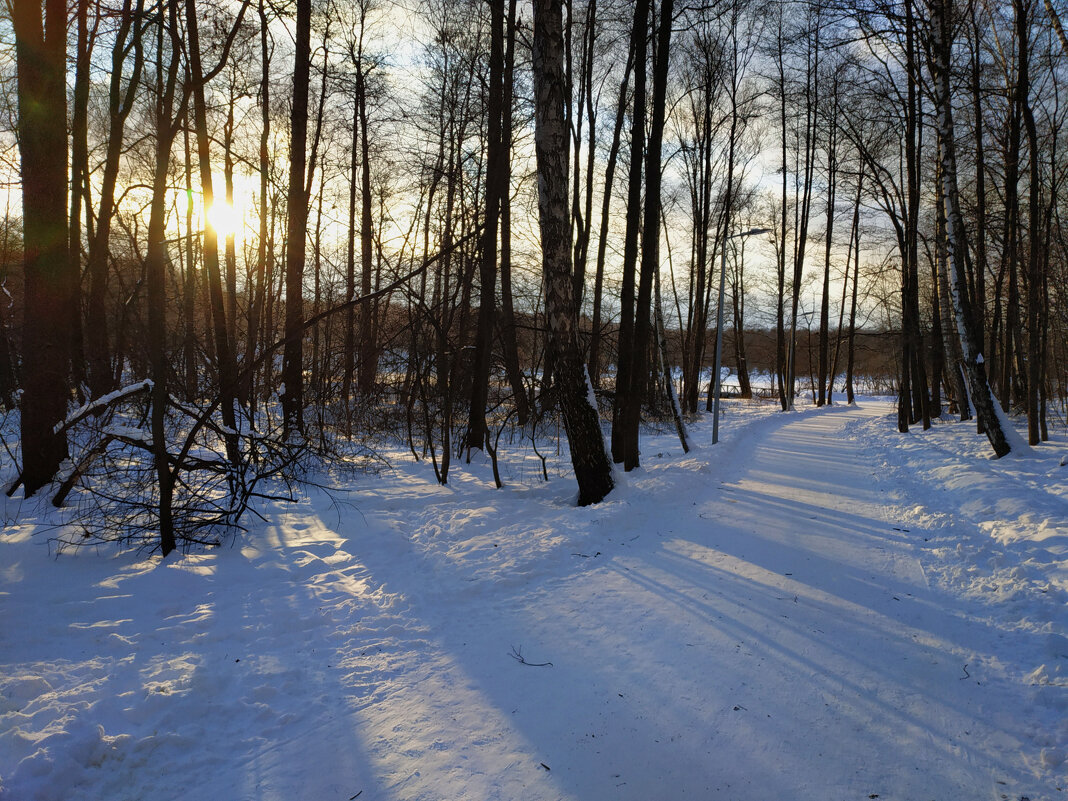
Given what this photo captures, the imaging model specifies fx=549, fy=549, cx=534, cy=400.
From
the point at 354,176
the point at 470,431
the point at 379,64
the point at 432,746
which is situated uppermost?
the point at 379,64

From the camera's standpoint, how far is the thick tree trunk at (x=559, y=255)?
7.06 meters

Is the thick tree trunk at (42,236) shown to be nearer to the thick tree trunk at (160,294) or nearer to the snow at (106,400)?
the snow at (106,400)

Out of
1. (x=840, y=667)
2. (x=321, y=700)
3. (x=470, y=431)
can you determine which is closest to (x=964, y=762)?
(x=840, y=667)

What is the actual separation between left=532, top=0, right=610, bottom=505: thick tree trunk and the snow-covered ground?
1075 mm

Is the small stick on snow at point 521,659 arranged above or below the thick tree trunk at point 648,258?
below

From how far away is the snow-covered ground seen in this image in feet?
8.12

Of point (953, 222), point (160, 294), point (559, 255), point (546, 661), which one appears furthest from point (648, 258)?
point (546, 661)

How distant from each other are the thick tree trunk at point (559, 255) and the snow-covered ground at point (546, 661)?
1.08m

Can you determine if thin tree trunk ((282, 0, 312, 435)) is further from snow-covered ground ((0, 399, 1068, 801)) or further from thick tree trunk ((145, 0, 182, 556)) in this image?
thick tree trunk ((145, 0, 182, 556))

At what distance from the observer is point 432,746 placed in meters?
2.68

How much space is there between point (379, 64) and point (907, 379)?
20.5 meters

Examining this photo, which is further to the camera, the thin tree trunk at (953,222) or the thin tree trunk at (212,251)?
the thin tree trunk at (953,222)

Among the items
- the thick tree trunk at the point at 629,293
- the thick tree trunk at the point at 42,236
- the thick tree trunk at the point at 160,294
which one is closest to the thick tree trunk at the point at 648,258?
the thick tree trunk at the point at 629,293

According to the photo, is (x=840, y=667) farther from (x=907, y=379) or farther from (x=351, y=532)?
(x=907, y=379)
